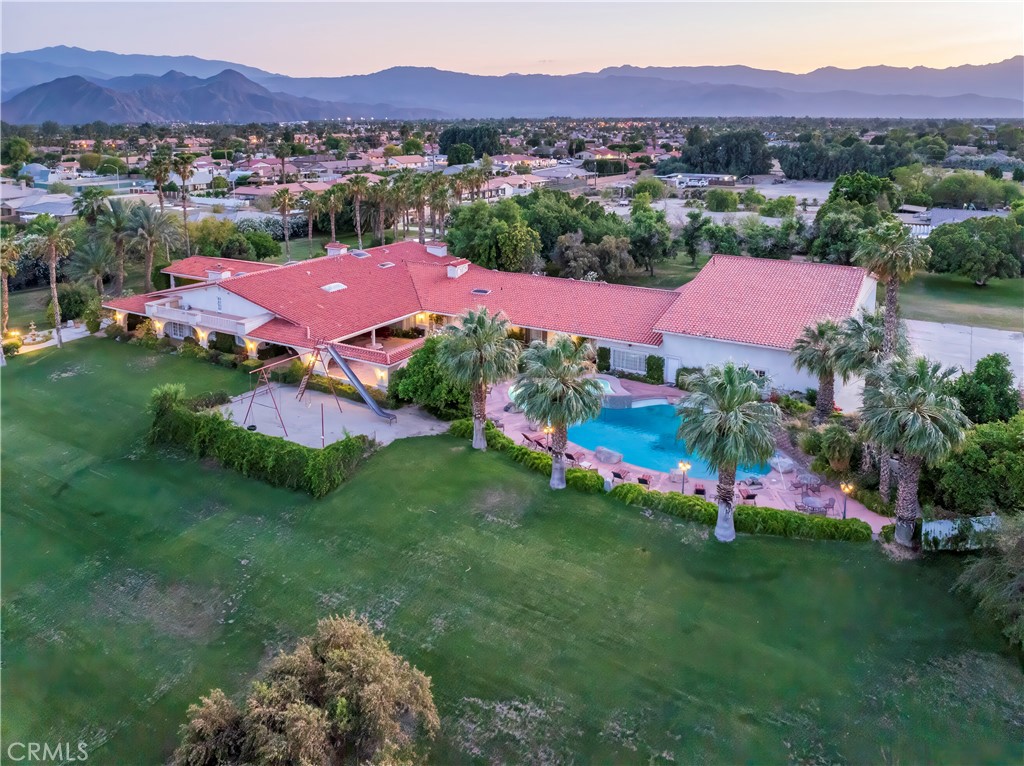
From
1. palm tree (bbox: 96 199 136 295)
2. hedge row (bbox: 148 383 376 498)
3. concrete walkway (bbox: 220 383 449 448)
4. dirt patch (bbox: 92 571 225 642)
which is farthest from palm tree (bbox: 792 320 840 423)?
palm tree (bbox: 96 199 136 295)

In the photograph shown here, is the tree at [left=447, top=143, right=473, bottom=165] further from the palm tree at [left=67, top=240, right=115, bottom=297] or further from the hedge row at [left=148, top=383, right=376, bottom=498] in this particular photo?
the hedge row at [left=148, top=383, right=376, bottom=498]

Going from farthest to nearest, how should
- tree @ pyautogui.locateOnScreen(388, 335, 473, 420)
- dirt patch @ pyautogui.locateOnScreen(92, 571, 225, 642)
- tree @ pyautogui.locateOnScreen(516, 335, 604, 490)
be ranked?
tree @ pyautogui.locateOnScreen(388, 335, 473, 420), tree @ pyautogui.locateOnScreen(516, 335, 604, 490), dirt patch @ pyautogui.locateOnScreen(92, 571, 225, 642)

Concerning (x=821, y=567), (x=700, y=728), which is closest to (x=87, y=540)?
(x=700, y=728)

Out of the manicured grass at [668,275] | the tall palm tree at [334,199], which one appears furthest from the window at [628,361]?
the tall palm tree at [334,199]

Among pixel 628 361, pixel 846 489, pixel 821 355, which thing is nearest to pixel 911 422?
pixel 846 489

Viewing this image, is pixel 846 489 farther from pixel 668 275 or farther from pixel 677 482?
pixel 668 275
